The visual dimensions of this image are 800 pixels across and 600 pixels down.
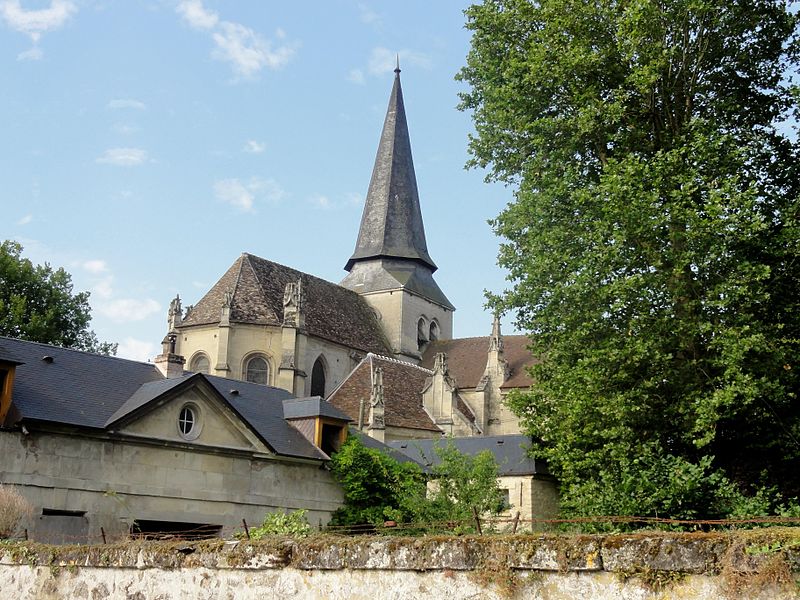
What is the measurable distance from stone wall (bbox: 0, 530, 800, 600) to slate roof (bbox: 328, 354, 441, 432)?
103 ft

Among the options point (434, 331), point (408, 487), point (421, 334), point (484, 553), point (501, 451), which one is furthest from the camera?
point (434, 331)

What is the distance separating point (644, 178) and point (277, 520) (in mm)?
9999

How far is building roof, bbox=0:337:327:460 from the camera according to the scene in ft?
57.5

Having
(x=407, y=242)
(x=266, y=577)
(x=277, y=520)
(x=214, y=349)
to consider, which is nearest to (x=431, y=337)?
(x=407, y=242)

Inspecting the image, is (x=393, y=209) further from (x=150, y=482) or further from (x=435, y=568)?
(x=435, y=568)

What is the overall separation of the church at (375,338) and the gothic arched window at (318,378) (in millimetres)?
57

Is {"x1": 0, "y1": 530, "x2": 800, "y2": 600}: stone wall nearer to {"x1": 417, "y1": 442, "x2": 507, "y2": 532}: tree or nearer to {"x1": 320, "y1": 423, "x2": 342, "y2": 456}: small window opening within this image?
{"x1": 417, "y1": 442, "x2": 507, "y2": 532}: tree

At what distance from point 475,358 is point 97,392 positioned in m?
33.4

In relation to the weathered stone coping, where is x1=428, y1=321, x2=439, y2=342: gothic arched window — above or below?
above

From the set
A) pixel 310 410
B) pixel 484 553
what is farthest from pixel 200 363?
pixel 484 553

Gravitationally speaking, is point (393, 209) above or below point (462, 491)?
above

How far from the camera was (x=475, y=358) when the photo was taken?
50594mm

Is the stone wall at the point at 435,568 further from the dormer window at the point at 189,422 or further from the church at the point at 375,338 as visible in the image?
the church at the point at 375,338

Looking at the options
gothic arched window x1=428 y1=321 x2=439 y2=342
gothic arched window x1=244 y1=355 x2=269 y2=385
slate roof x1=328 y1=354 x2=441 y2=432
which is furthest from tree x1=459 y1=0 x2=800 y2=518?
gothic arched window x1=428 y1=321 x2=439 y2=342
